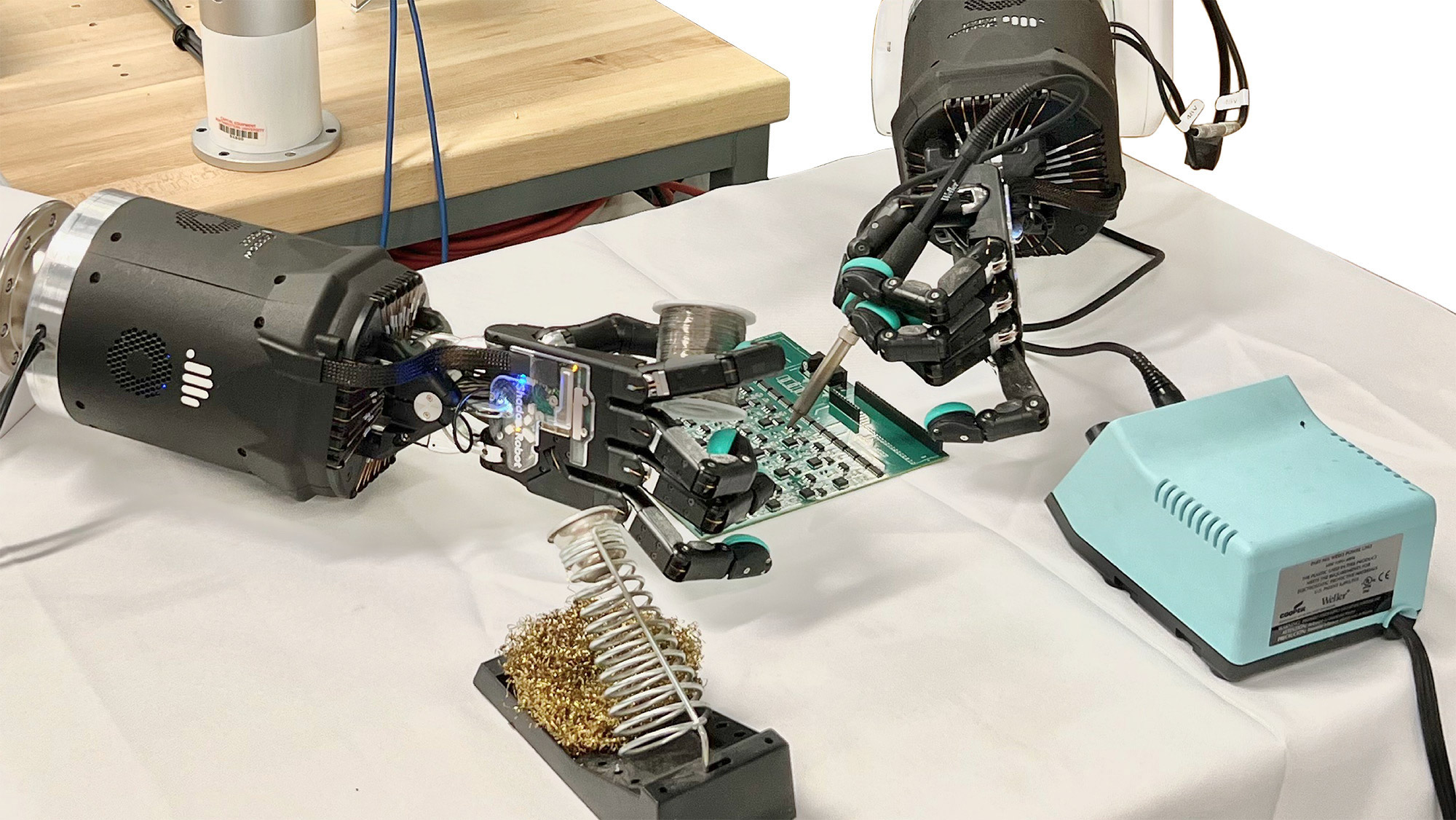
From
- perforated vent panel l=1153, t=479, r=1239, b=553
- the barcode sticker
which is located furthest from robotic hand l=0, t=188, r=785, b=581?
the barcode sticker

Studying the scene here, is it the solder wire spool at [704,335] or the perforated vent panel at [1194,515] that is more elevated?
the solder wire spool at [704,335]

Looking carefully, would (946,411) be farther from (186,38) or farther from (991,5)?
(186,38)

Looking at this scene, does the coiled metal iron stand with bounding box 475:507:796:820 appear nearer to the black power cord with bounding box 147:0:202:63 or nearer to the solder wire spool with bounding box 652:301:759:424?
the solder wire spool with bounding box 652:301:759:424

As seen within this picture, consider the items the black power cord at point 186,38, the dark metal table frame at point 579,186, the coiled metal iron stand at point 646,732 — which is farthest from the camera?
the black power cord at point 186,38

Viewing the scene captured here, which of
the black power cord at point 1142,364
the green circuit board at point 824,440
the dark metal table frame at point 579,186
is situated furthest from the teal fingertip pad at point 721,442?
the dark metal table frame at point 579,186

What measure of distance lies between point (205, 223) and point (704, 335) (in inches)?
15.5

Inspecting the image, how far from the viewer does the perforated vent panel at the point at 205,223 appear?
1.05m

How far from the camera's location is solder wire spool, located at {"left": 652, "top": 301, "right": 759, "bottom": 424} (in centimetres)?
98

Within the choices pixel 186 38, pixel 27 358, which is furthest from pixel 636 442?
pixel 186 38

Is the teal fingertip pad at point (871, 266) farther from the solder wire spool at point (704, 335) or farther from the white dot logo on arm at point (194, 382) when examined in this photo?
the white dot logo on arm at point (194, 382)

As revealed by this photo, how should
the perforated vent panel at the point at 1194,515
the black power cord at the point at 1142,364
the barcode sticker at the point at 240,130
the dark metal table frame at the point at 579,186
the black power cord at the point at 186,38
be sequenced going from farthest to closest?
the black power cord at the point at 186,38 → the dark metal table frame at the point at 579,186 → the barcode sticker at the point at 240,130 → the black power cord at the point at 1142,364 → the perforated vent panel at the point at 1194,515

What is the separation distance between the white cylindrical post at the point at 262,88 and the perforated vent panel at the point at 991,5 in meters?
0.64

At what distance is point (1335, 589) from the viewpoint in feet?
3.14

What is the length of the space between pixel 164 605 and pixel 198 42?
0.96 meters
